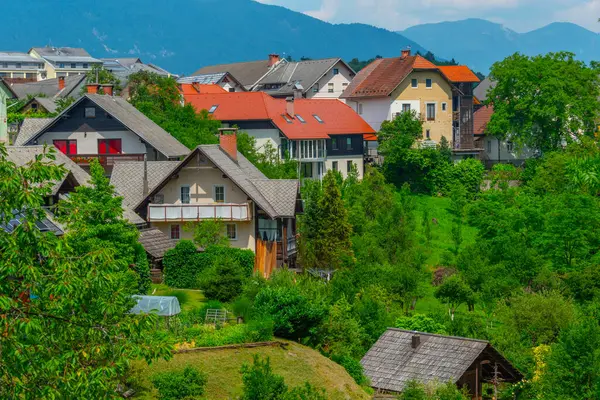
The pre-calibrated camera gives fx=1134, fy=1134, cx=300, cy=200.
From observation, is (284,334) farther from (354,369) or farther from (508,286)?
(508,286)

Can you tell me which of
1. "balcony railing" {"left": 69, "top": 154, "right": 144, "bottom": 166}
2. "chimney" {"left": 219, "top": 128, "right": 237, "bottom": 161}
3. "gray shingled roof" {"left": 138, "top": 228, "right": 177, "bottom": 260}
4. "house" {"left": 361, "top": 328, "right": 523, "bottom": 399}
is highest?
"chimney" {"left": 219, "top": 128, "right": 237, "bottom": 161}

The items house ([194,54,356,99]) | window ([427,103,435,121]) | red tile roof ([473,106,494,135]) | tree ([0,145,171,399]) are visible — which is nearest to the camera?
tree ([0,145,171,399])

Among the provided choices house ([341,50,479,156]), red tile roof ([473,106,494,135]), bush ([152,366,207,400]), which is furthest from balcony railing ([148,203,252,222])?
red tile roof ([473,106,494,135])

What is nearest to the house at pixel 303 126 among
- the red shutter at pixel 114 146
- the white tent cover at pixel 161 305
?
the red shutter at pixel 114 146

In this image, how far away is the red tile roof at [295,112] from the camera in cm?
7725

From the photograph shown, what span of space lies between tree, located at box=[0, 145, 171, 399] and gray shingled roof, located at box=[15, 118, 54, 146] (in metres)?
42.5

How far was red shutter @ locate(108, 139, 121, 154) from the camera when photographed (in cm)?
5884

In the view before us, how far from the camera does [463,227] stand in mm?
67938

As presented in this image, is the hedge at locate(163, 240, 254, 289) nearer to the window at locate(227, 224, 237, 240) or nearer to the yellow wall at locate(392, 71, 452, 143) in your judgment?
the window at locate(227, 224, 237, 240)

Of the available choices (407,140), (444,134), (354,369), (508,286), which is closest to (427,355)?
(354,369)

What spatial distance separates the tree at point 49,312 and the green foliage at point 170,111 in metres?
47.2

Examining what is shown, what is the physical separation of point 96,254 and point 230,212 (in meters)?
33.6

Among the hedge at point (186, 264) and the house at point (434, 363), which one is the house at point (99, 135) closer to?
the hedge at point (186, 264)

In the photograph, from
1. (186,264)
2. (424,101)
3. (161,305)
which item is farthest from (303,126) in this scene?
(161,305)
